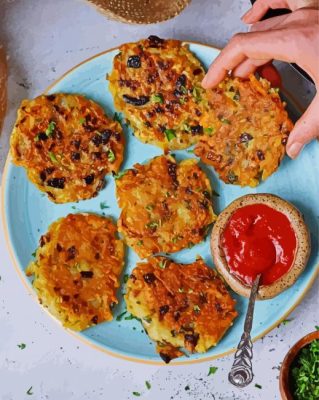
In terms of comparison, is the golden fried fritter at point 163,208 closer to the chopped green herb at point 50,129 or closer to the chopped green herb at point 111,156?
the chopped green herb at point 111,156

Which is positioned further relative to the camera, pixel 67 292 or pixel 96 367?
pixel 96 367

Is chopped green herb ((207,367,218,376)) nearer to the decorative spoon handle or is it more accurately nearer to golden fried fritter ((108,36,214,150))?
the decorative spoon handle

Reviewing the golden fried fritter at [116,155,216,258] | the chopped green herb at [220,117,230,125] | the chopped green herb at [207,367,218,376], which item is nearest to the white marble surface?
the chopped green herb at [207,367,218,376]

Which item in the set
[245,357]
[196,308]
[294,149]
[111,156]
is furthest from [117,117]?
[245,357]

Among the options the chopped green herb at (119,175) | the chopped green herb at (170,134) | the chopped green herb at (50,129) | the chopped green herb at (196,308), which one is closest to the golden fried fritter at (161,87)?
the chopped green herb at (170,134)

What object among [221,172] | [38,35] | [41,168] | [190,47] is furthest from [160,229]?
[38,35]

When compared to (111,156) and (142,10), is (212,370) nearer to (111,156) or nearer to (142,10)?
(111,156)

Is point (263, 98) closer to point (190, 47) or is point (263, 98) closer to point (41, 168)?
point (190, 47)
